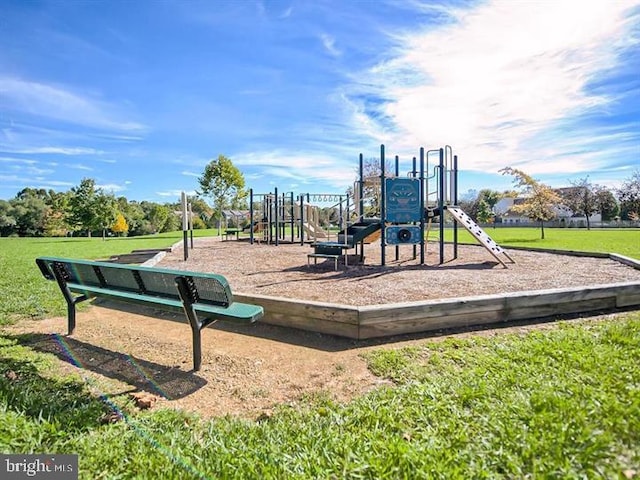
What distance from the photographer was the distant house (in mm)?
53631

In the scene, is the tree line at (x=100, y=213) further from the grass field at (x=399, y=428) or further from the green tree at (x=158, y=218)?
the grass field at (x=399, y=428)

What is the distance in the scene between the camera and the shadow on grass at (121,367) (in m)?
3.12

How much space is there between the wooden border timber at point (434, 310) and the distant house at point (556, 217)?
2451 cm

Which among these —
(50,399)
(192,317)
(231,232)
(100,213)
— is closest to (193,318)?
(192,317)

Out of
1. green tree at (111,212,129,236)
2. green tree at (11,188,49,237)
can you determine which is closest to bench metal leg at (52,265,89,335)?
green tree at (111,212,129,236)

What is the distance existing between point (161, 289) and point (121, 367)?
77cm

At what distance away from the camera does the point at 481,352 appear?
11.8 ft

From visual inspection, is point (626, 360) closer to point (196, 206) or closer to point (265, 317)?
point (265, 317)

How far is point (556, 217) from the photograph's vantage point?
1441 inches

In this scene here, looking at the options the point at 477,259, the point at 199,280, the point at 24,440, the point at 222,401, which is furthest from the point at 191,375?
the point at 477,259

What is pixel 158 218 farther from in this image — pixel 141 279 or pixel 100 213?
pixel 141 279

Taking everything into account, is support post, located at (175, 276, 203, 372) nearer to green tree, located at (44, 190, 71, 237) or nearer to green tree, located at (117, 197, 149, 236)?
green tree, located at (44, 190, 71, 237)

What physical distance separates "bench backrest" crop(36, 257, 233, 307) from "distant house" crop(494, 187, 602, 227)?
27879 mm

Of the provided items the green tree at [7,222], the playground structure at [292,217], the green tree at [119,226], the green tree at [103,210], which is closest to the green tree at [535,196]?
the playground structure at [292,217]
